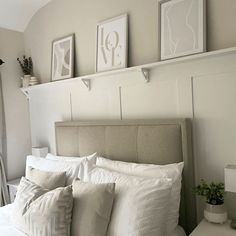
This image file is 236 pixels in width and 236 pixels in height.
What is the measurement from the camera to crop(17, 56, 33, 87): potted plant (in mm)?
3080

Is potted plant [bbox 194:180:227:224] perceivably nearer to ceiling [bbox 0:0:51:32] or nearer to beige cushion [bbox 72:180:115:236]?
beige cushion [bbox 72:180:115:236]

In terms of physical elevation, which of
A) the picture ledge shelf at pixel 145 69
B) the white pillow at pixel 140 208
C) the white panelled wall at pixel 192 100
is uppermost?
the picture ledge shelf at pixel 145 69

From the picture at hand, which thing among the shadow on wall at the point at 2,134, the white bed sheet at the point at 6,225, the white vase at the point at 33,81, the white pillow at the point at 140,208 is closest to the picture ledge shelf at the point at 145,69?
the white vase at the point at 33,81

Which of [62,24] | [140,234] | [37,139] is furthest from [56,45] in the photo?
[140,234]

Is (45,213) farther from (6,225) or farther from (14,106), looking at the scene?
(14,106)

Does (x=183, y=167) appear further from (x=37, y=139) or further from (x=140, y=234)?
(x=37, y=139)

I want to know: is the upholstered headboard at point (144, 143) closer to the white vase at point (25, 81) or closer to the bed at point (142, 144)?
the bed at point (142, 144)

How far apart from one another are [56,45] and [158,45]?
4.32 ft

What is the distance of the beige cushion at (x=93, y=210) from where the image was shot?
148 cm

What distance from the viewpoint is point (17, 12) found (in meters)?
2.97

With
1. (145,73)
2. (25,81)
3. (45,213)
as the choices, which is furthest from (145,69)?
(25,81)

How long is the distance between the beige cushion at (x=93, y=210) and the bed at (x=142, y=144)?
48cm

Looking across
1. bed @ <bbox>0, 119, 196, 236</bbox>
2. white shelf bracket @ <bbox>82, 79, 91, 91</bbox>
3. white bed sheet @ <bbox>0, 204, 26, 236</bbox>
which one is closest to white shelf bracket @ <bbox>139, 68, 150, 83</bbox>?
bed @ <bbox>0, 119, 196, 236</bbox>

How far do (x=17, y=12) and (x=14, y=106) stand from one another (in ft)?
3.71
